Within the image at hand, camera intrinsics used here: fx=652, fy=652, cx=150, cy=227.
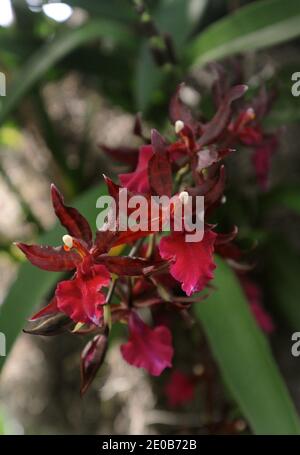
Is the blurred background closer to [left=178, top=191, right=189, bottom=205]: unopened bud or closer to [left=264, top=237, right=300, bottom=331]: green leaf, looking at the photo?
[left=264, top=237, right=300, bottom=331]: green leaf

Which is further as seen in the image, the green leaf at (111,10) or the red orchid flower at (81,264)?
the green leaf at (111,10)

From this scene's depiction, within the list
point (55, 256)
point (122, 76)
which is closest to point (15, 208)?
point (122, 76)

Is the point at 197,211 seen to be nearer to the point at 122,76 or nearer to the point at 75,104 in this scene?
the point at 122,76

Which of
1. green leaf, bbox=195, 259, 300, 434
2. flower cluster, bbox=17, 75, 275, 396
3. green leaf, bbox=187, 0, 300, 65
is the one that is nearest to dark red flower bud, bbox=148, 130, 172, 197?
flower cluster, bbox=17, 75, 275, 396

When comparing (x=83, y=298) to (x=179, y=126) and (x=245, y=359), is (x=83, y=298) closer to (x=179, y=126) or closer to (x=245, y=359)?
(x=179, y=126)

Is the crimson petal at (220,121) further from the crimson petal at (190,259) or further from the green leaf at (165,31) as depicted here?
the green leaf at (165,31)

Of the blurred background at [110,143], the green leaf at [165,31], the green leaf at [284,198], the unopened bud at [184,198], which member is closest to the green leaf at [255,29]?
the blurred background at [110,143]

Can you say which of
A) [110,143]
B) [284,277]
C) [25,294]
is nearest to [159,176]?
[25,294]

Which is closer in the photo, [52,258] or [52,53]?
[52,258]
